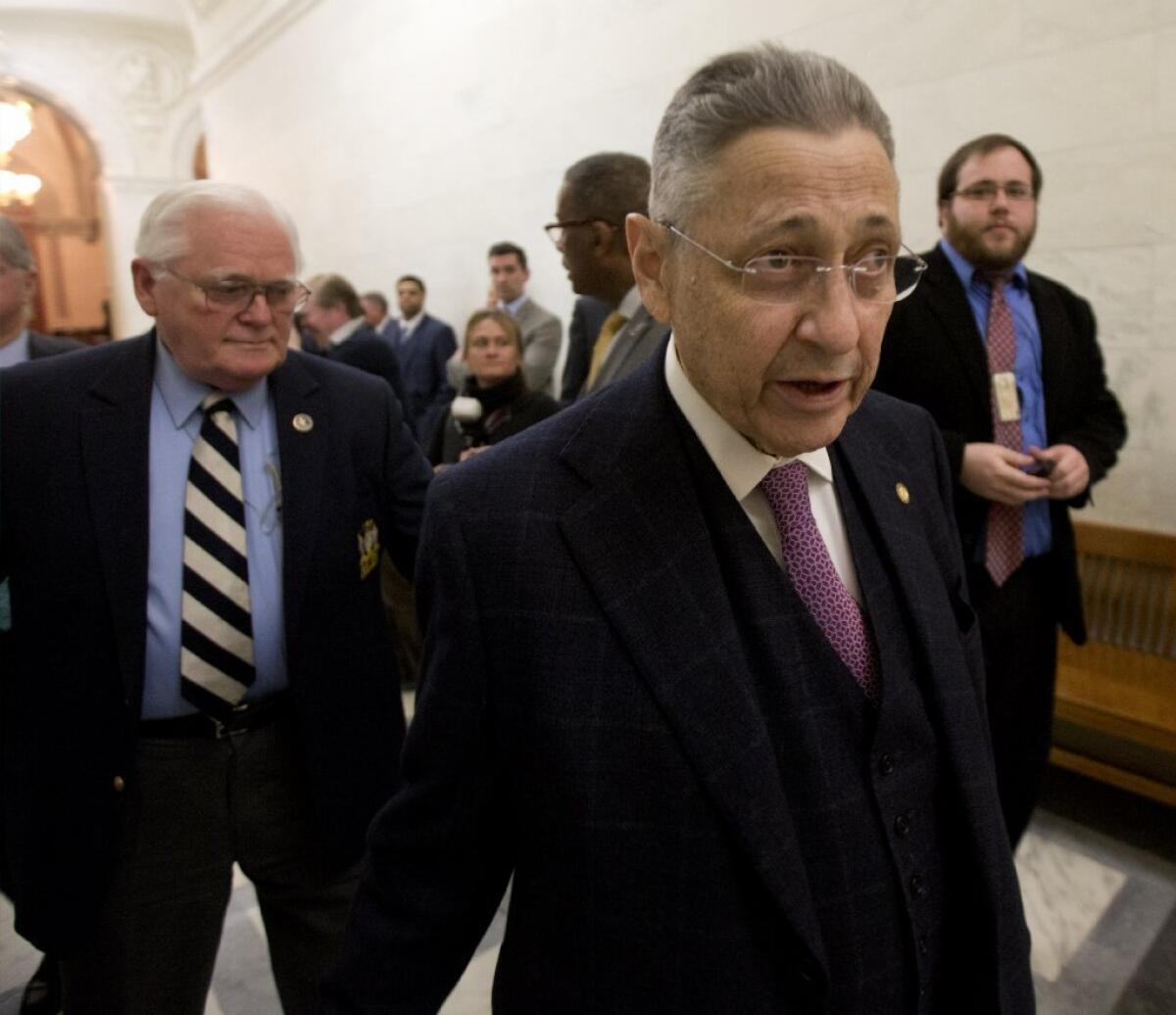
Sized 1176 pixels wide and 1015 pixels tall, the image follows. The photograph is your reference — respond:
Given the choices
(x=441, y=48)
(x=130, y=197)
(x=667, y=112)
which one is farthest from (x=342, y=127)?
(x=667, y=112)

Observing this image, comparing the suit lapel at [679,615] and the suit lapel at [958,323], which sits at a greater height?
the suit lapel at [958,323]

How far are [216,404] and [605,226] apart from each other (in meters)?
1.19

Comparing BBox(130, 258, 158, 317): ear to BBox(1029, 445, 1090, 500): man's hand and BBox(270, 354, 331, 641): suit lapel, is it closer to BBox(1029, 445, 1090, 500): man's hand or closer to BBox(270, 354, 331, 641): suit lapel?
BBox(270, 354, 331, 641): suit lapel

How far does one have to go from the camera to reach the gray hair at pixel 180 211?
5.16ft

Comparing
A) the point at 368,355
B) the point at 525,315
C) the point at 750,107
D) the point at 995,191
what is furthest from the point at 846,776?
the point at 525,315

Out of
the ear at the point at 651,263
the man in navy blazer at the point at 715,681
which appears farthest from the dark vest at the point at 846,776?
the ear at the point at 651,263

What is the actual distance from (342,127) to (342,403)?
8183 mm

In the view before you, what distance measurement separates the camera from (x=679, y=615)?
36.4 inches

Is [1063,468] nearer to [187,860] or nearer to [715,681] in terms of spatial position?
[715,681]

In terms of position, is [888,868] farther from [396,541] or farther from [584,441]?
[396,541]

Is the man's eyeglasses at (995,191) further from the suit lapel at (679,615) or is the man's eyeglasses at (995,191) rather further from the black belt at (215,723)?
the black belt at (215,723)

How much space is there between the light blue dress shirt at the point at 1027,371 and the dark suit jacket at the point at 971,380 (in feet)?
0.07

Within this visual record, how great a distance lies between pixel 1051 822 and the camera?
3.12m

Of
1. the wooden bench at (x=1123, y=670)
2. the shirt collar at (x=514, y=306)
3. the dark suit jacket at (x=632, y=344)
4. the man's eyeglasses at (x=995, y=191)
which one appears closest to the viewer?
the dark suit jacket at (x=632, y=344)
